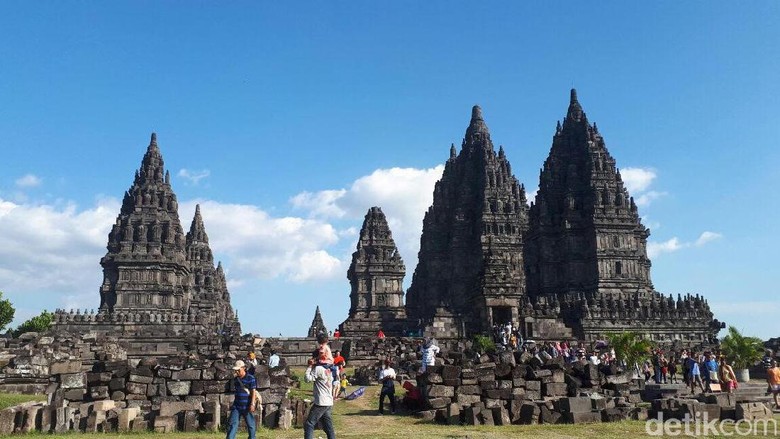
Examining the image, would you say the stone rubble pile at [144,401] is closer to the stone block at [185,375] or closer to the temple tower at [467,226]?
the stone block at [185,375]

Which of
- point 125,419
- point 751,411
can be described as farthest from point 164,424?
point 751,411

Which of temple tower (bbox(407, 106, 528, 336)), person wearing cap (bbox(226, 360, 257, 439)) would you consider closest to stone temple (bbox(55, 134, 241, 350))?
temple tower (bbox(407, 106, 528, 336))

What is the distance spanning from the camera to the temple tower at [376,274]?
2670 inches

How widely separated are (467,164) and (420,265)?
42.1ft

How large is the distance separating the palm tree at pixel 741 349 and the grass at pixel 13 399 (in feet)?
73.9

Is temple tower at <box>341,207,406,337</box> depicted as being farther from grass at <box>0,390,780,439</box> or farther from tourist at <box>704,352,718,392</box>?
grass at <box>0,390,780,439</box>

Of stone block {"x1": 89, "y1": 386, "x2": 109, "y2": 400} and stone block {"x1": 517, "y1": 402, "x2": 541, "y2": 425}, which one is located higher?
stone block {"x1": 89, "y1": 386, "x2": 109, "y2": 400}

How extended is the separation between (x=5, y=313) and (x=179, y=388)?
6596 cm

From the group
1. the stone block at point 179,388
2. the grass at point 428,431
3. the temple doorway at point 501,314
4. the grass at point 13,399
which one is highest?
the temple doorway at point 501,314

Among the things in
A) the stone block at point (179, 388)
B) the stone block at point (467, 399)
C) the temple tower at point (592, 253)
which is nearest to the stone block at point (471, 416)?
the stone block at point (467, 399)

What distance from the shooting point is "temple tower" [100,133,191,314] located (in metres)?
58.6

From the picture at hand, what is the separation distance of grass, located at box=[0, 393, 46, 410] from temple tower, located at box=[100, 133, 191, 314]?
41.5m

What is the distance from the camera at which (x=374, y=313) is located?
218ft

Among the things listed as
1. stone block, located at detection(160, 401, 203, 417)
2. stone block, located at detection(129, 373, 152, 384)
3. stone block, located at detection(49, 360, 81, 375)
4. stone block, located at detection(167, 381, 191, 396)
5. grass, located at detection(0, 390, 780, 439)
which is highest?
stone block, located at detection(49, 360, 81, 375)
